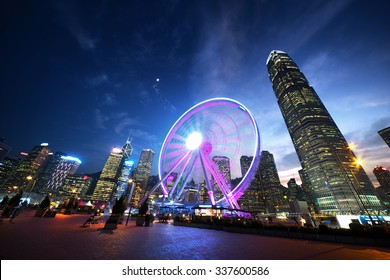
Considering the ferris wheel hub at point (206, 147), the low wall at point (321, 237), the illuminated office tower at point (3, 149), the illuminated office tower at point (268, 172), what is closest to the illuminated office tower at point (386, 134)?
the illuminated office tower at point (268, 172)

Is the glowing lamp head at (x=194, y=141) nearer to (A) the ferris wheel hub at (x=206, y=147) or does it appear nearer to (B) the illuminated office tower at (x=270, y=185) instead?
(A) the ferris wheel hub at (x=206, y=147)

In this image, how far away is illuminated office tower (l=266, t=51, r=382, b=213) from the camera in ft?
323

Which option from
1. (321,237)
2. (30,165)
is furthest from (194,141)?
(30,165)

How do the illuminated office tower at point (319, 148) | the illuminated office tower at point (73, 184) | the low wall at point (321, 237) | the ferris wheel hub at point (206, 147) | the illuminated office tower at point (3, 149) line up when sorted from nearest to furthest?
the low wall at point (321, 237) → the ferris wheel hub at point (206, 147) → the illuminated office tower at point (319, 148) → the illuminated office tower at point (3, 149) → the illuminated office tower at point (73, 184)

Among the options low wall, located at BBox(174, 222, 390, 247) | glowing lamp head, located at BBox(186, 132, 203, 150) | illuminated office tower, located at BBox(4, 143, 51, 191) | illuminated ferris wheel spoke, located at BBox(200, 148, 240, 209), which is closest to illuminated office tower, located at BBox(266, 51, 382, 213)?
illuminated ferris wheel spoke, located at BBox(200, 148, 240, 209)

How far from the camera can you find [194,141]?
37.3m

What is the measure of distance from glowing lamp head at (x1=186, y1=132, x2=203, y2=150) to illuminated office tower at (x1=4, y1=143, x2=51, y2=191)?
181 meters

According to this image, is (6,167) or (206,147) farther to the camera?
(6,167)

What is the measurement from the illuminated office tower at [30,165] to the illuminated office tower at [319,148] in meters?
224

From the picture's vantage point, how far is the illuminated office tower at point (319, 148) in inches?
3878

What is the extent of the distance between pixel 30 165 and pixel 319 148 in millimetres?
244750

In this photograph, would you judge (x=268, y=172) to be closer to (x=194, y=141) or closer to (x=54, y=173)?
(x=194, y=141)

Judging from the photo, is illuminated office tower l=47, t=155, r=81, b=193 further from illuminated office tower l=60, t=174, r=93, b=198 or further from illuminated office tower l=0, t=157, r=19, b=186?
illuminated office tower l=0, t=157, r=19, b=186
